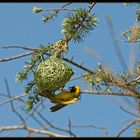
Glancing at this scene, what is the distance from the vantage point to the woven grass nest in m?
2.41

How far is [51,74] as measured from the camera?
8.13 feet

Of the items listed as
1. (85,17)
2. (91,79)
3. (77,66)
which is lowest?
(91,79)

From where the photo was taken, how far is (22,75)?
261 centimetres

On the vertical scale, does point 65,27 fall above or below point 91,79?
above

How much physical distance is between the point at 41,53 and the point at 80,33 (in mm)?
272

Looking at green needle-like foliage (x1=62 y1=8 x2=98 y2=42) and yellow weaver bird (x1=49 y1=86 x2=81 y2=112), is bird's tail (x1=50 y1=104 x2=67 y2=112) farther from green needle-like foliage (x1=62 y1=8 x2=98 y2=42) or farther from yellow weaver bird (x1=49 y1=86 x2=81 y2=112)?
green needle-like foliage (x1=62 y1=8 x2=98 y2=42)

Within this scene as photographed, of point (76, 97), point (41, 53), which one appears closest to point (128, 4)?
point (41, 53)

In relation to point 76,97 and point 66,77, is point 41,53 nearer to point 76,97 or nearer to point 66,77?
point 66,77

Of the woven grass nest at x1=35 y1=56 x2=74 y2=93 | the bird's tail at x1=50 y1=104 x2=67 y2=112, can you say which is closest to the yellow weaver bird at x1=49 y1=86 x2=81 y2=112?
the bird's tail at x1=50 y1=104 x2=67 y2=112

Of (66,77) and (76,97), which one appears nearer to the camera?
(76,97)

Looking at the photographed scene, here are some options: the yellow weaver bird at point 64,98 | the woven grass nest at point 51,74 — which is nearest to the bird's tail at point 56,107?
the yellow weaver bird at point 64,98

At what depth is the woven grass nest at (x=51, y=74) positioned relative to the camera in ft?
7.91

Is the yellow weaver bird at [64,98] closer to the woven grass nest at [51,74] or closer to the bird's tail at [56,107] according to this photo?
the bird's tail at [56,107]

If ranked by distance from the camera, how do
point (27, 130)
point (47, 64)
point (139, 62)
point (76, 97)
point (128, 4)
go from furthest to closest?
1. point (128, 4)
2. point (47, 64)
3. point (76, 97)
4. point (139, 62)
5. point (27, 130)
